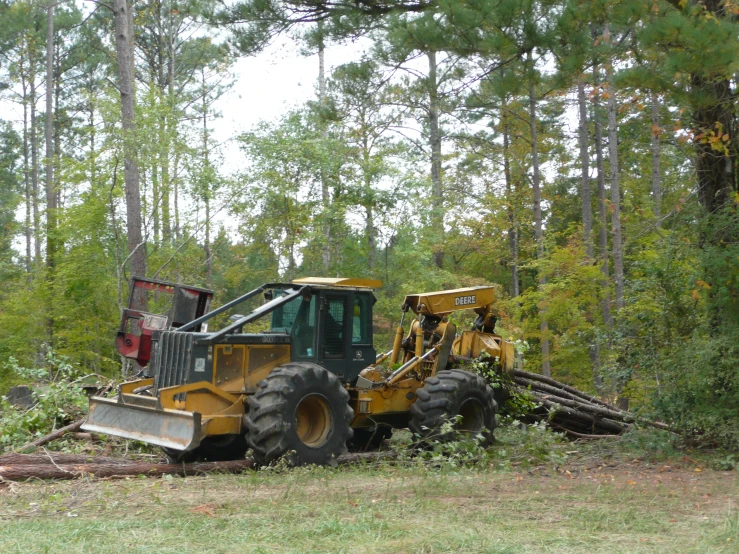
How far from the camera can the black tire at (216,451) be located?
1005 centimetres

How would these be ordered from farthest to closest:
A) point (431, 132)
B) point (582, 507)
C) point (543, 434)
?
point (431, 132), point (543, 434), point (582, 507)

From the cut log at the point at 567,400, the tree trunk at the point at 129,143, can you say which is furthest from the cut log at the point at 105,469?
the tree trunk at the point at 129,143

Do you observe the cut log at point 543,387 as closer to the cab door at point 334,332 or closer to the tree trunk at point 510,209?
the cab door at point 334,332

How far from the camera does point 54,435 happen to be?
10.6 metres

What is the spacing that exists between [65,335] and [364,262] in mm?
9451

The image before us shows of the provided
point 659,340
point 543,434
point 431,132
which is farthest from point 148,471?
point 431,132

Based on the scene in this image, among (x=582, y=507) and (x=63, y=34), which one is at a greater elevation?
(x=63, y=34)

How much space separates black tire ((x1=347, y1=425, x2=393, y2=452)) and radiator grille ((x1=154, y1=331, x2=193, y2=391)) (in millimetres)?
2902

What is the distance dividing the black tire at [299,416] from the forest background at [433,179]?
4248 mm

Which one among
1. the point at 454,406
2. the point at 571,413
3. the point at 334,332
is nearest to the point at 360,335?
the point at 334,332

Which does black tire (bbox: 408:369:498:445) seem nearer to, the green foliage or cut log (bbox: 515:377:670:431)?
cut log (bbox: 515:377:670:431)

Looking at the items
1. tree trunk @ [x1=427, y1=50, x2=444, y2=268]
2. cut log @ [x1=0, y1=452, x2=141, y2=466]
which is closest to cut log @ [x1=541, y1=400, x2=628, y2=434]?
cut log @ [x1=0, y1=452, x2=141, y2=466]

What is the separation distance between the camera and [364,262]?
87.7 ft

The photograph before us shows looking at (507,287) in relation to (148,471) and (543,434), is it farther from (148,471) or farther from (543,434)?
(148,471)
